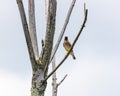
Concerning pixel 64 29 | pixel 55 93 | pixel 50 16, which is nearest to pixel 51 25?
pixel 50 16

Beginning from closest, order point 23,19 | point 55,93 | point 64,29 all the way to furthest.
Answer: point 23,19
point 64,29
point 55,93

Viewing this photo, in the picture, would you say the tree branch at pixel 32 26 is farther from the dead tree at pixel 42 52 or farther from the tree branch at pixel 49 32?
the tree branch at pixel 49 32

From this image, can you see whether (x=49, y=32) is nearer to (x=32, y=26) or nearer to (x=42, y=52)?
(x=42, y=52)

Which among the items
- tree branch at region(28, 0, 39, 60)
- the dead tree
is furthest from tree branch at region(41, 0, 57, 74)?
tree branch at region(28, 0, 39, 60)

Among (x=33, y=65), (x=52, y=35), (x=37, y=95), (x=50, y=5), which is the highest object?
(x=50, y=5)

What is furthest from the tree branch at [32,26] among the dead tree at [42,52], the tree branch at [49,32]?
the tree branch at [49,32]

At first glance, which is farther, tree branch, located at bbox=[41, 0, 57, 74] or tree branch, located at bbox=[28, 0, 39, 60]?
tree branch, located at bbox=[28, 0, 39, 60]

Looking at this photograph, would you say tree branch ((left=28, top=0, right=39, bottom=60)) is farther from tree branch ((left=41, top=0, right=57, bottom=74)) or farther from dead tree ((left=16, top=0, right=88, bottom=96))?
tree branch ((left=41, top=0, right=57, bottom=74))

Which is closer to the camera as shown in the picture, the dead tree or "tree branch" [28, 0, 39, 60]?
the dead tree

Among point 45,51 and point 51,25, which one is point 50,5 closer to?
point 51,25

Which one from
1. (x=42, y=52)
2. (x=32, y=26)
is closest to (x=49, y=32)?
(x=42, y=52)

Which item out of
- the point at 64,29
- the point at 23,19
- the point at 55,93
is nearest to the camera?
the point at 23,19

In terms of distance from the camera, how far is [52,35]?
4.71 m

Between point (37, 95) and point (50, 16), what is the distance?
3.37 feet
